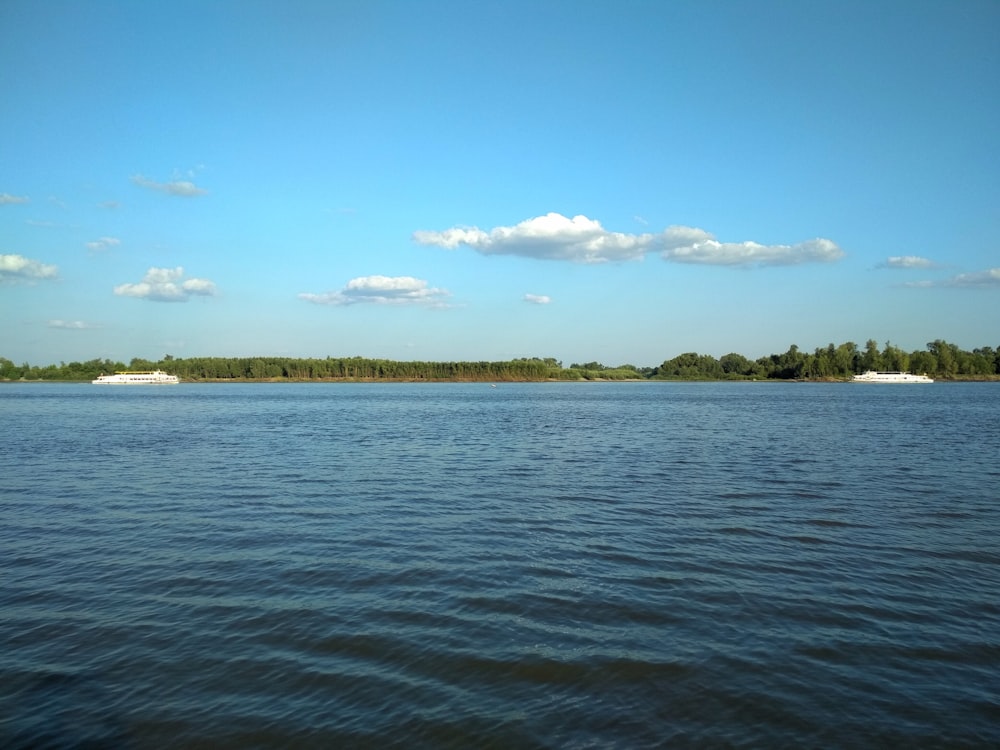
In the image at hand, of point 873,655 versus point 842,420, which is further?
point 842,420

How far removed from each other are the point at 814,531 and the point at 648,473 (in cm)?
978

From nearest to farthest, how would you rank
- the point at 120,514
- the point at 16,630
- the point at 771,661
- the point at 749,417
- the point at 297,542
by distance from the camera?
the point at 771,661 → the point at 16,630 → the point at 297,542 → the point at 120,514 → the point at 749,417

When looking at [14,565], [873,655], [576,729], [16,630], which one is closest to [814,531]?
[873,655]

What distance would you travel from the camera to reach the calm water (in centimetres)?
775

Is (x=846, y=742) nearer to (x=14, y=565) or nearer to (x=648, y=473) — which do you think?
(x=14, y=565)

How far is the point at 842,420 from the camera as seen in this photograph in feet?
178

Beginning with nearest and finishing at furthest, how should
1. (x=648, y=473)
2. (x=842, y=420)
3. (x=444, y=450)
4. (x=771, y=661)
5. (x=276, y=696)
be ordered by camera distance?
(x=276, y=696), (x=771, y=661), (x=648, y=473), (x=444, y=450), (x=842, y=420)

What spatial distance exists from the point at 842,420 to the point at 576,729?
2139 inches

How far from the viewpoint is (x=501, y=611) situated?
11070 millimetres

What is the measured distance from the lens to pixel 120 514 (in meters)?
19.1

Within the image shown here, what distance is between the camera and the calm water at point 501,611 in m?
7.75

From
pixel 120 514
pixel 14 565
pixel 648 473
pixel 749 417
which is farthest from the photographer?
pixel 749 417

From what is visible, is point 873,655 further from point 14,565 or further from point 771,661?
point 14,565

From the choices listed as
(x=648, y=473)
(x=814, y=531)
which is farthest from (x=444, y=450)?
(x=814, y=531)
